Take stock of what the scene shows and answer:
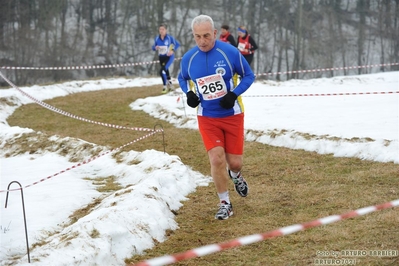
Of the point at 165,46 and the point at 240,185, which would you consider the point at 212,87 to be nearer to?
the point at 240,185

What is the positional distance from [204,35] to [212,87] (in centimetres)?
57

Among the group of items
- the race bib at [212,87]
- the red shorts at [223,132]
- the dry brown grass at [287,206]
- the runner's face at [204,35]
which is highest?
the runner's face at [204,35]

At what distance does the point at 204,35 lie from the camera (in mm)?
5902

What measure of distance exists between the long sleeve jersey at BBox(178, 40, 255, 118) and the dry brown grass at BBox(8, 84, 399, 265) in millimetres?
1235

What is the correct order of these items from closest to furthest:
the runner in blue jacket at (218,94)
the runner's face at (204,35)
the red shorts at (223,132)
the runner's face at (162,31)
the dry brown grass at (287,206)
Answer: the dry brown grass at (287,206) → the runner's face at (204,35) → the runner in blue jacket at (218,94) → the red shorts at (223,132) → the runner's face at (162,31)

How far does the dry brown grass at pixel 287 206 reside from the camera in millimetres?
4914

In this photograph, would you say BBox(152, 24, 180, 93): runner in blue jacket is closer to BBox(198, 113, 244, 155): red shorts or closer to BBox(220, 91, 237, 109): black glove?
BBox(198, 113, 244, 155): red shorts

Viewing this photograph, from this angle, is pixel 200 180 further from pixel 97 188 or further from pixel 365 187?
pixel 365 187

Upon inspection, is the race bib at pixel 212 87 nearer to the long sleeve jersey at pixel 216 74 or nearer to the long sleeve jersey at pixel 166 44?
the long sleeve jersey at pixel 216 74

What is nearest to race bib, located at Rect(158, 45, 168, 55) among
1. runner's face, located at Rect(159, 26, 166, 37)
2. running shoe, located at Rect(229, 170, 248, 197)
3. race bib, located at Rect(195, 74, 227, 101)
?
runner's face, located at Rect(159, 26, 166, 37)

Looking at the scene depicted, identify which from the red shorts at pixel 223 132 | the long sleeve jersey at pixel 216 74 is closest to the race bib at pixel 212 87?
the long sleeve jersey at pixel 216 74

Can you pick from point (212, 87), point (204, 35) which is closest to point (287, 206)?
point (212, 87)

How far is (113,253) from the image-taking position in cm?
504

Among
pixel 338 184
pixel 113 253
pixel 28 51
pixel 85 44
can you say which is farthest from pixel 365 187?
pixel 85 44
